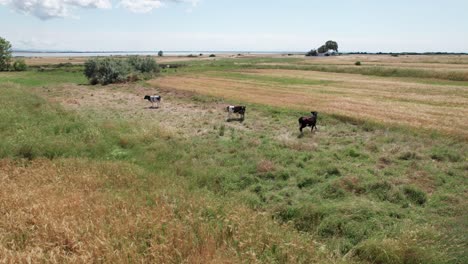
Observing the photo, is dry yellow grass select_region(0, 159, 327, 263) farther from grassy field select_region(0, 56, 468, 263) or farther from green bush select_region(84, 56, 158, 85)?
green bush select_region(84, 56, 158, 85)

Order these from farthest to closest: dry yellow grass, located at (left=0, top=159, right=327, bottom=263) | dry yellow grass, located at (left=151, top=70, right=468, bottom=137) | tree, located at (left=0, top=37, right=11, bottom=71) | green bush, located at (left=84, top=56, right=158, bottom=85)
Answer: tree, located at (left=0, top=37, right=11, bottom=71) < green bush, located at (left=84, top=56, right=158, bottom=85) < dry yellow grass, located at (left=151, top=70, right=468, bottom=137) < dry yellow grass, located at (left=0, top=159, right=327, bottom=263)

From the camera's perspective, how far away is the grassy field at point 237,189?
617cm

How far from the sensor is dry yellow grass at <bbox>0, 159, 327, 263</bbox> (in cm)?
561

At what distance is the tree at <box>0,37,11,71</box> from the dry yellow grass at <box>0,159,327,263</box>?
3909 inches

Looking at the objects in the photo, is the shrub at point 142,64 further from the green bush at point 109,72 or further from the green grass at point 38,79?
the green grass at point 38,79

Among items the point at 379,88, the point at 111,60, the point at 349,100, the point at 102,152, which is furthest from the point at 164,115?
the point at 111,60

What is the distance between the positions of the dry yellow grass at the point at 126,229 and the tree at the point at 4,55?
9928 centimetres

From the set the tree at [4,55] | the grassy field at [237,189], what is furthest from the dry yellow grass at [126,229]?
the tree at [4,55]

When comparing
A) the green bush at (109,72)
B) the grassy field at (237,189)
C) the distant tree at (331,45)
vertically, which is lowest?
the grassy field at (237,189)

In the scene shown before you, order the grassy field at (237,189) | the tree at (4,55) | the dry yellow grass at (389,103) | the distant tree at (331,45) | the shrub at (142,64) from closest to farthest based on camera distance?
the grassy field at (237,189) → the dry yellow grass at (389,103) → the shrub at (142,64) → the tree at (4,55) → the distant tree at (331,45)

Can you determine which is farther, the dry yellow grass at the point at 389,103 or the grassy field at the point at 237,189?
the dry yellow grass at the point at 389,103

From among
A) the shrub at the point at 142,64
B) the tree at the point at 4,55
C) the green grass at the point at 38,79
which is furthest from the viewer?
the tree at the point at 4,55

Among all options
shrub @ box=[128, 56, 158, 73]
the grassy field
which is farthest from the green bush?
the grassy field

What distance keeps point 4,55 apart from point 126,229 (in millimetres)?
104308
